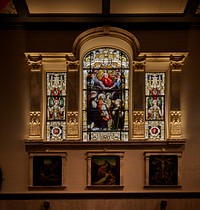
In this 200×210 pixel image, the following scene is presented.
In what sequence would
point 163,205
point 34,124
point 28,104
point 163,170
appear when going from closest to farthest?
1. point 163,205
2. point 163,170
3. point 34,124
4. point 28,104

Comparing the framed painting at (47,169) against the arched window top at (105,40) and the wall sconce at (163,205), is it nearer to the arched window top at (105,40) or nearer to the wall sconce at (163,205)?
the wall sconce at (163,205)

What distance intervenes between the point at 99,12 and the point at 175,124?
4.35 m

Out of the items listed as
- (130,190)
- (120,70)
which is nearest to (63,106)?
(120,70)

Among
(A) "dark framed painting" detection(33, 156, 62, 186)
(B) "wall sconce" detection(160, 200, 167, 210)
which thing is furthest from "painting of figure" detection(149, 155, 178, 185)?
(A) "dark framed painting" detection(33, 156, 62, 186)

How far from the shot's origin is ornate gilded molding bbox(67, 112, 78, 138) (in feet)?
53.1

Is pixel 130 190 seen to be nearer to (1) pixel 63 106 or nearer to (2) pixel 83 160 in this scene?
(2) pixel 83 160

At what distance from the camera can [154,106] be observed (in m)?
16.8

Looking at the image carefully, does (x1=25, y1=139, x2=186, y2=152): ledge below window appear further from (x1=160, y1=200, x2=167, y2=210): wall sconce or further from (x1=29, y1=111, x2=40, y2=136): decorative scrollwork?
(x1=160, y1=200, x2=167, y2=210): wall sconce

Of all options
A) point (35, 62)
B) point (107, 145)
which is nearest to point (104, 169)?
point (107, 145)

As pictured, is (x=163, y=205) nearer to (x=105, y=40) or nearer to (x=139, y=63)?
(x=139, y=63)

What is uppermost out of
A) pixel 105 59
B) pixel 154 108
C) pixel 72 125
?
pixel 105 59

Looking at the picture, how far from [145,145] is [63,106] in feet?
9.98

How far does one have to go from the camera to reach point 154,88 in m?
16.8

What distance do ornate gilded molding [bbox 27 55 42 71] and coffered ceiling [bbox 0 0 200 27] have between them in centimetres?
113
